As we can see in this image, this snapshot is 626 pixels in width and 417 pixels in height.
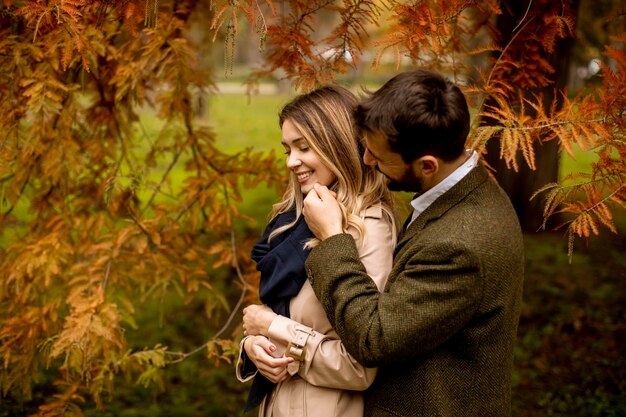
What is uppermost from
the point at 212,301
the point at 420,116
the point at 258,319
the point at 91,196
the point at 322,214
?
the point at 420,116

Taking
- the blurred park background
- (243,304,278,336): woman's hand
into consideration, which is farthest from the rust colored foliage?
(243,304,278,336): woman's hand

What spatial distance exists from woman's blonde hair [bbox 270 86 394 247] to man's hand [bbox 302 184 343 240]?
→ 10 cm

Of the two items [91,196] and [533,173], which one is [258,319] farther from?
[533,173]

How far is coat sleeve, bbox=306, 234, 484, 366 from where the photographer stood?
5.83 feet

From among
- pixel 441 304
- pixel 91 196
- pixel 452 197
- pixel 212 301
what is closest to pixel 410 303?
pixel 441 304

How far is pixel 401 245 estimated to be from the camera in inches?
80.6

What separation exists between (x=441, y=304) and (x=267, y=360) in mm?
708

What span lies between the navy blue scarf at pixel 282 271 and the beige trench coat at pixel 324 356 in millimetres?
44

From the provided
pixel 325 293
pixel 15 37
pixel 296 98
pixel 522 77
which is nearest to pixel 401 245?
pixel 325 293

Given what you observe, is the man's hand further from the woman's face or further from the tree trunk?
the tree trunk

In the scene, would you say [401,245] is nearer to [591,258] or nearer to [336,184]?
[336,184]

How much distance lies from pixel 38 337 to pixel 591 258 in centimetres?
504

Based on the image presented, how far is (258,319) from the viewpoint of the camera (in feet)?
7.47

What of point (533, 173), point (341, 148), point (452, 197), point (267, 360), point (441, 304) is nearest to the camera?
point (441, 304)
